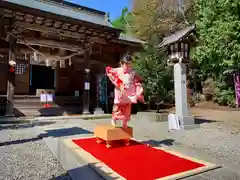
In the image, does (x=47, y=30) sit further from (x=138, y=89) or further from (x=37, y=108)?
(x=138, y=89)

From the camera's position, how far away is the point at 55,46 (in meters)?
10.9

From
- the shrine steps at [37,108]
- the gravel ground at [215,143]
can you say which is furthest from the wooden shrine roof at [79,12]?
the gravel ground at [215,143]

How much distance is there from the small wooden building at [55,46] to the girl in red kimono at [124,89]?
6.17 metres

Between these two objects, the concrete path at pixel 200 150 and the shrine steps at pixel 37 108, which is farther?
the shrine steps at pixel 37 108

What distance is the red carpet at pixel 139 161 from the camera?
2883mm

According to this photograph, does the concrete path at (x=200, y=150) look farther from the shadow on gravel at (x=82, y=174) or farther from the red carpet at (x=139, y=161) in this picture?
the red carpet at (x=139, y=161)

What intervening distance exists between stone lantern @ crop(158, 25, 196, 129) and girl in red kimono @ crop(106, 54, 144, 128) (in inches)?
111

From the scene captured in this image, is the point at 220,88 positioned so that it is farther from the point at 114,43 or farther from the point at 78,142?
the point at 78,142

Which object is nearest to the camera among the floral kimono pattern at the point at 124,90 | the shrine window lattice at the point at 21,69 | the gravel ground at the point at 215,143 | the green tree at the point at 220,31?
the gravel ground at the point at 215,143

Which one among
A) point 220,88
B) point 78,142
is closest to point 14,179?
point 78,142

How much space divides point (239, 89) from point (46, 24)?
13.2 meters

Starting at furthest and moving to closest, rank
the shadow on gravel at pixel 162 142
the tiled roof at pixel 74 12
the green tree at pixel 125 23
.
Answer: the green tree at pixel 125 23 < the tiled roof at pixel 74 12 < the shadow on gravel at pixel 162 142

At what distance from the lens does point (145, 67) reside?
36.3 ft

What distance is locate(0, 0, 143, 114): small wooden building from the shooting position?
9.02 meters
